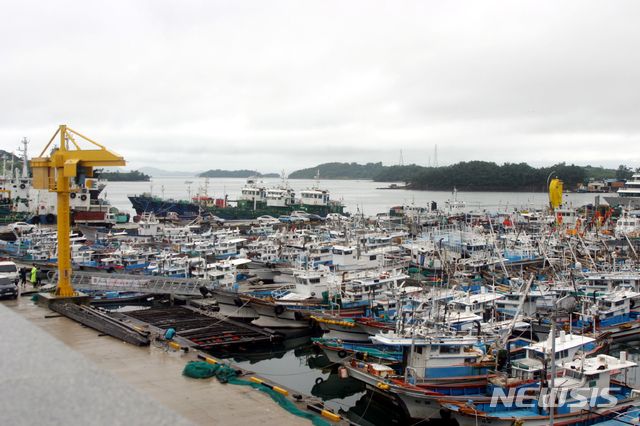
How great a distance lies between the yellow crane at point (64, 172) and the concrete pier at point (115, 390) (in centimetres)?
358

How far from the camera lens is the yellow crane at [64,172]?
14336 millimetres

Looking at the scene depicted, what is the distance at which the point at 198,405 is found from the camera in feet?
26.9

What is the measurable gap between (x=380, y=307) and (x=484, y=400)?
7.12 meters

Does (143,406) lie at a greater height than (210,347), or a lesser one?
greater

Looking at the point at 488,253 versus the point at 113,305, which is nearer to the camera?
the point at 113,305

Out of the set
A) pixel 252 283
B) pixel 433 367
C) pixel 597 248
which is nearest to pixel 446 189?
pixel 597 248

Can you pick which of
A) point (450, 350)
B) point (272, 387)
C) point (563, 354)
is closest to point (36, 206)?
point (272, 387)

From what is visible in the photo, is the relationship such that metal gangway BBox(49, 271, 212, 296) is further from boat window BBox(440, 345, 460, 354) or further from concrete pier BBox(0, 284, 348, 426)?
boat window BBox(440, 345, 460, 354)

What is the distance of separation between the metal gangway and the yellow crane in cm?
513

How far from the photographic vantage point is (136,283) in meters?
20.6

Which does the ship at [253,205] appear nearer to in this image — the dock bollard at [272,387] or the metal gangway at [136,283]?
the metal gangway at [136,283]

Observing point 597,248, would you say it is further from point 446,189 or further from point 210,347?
point 446,189

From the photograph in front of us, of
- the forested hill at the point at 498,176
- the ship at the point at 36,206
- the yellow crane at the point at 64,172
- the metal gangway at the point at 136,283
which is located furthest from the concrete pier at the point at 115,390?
the forested hill at the point at 498,176

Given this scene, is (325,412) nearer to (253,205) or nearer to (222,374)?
(222,374)
